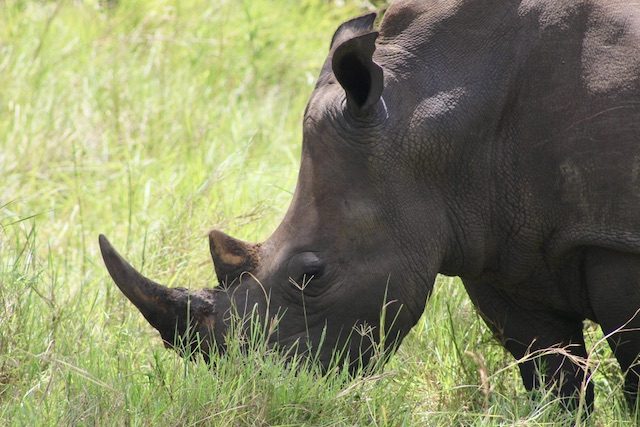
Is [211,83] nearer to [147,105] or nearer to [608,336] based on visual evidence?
[147,105]

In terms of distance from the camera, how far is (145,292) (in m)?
4.75

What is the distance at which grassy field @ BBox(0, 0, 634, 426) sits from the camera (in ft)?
14.8

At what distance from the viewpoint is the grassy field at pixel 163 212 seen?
4.52 metres

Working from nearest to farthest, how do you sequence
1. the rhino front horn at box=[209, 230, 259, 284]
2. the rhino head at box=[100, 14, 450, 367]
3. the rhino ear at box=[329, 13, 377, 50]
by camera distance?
the rhino head at box=[100, 14, 450, 367] < the rhino front horn at box=[209, 230, 259, 284] < the rhino ear at box=[329, 13, 377, 50]

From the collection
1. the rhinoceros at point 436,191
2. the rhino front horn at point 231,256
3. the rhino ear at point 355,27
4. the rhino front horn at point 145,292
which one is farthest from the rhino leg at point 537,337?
the rhino front horn at point 145,292

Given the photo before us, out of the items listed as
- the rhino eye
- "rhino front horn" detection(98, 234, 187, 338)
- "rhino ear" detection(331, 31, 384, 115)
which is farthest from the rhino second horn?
"rhino ear" detection(331, 31, 384, 115)

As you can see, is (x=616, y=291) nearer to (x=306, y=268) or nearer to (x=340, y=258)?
(x=340, y=258)

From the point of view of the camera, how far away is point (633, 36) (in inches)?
178

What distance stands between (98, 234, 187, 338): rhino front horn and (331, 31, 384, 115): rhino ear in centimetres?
94

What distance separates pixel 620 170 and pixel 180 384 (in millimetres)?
1650

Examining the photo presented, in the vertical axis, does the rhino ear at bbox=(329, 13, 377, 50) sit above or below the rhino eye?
above

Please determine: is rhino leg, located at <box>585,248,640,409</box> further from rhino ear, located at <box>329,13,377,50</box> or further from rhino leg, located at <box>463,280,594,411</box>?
rhino ear, located at <box>329,13,377,50</box>

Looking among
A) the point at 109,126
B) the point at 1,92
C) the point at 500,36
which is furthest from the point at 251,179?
the point at 500,36

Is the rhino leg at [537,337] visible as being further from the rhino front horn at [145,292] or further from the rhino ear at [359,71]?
the rhino front horn at [145,292]
